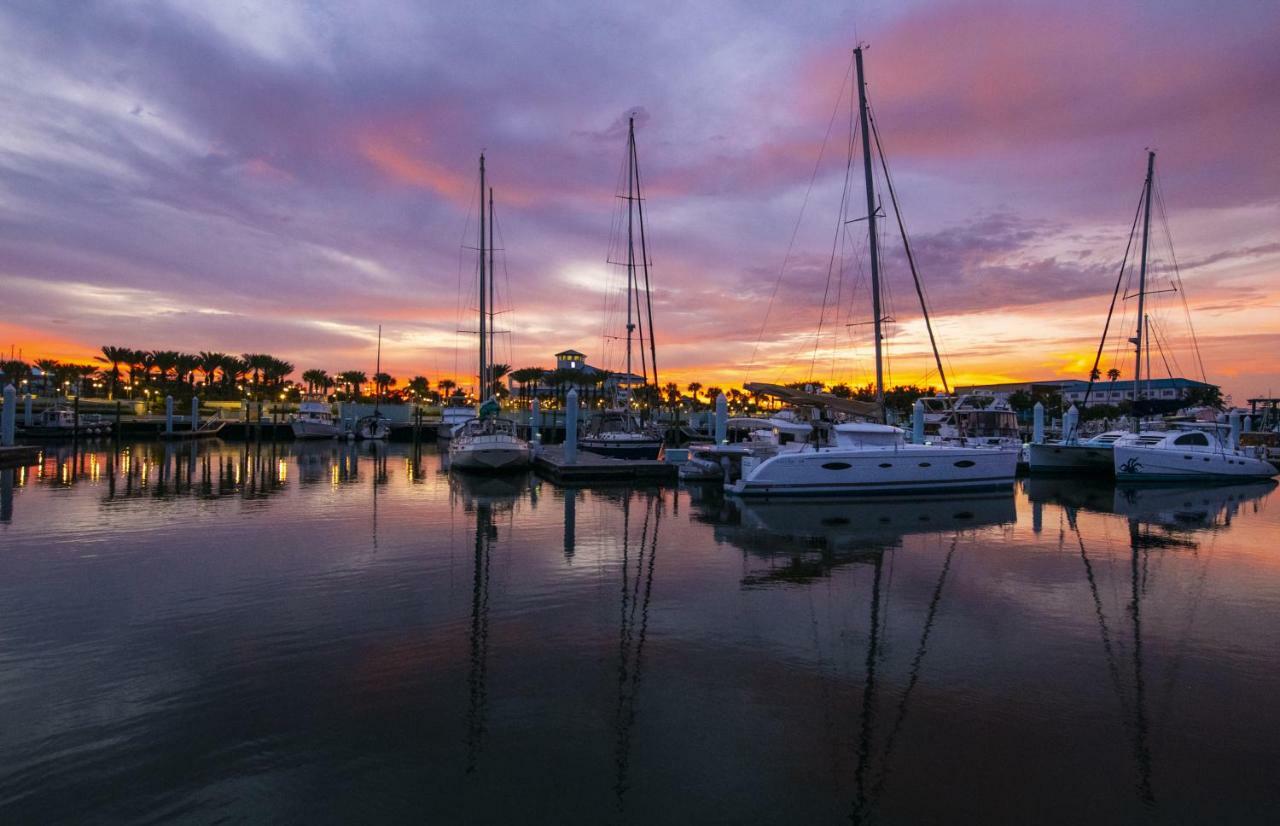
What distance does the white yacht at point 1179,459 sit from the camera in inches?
1059

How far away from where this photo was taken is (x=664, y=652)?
740 cm

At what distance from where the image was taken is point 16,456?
1197 inches

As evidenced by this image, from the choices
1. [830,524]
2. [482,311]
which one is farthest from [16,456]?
[830,524]

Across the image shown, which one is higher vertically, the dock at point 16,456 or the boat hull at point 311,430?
the boat hull at point 311,430

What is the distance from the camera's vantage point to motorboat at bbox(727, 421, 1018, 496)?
20.4 m

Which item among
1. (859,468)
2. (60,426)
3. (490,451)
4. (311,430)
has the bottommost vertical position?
(859,468)

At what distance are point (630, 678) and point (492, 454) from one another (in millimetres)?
21988

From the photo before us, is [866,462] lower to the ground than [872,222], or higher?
lower

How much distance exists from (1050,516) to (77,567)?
834 inches

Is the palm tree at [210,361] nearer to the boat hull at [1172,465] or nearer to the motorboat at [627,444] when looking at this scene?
the motorboat at [627,444]

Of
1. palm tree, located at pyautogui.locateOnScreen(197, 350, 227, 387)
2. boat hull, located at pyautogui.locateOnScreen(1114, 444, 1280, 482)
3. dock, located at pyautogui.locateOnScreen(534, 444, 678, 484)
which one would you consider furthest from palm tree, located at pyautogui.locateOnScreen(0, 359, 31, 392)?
boat hull, located at pyautogui.locateOnScreen(1114, 444, 1280, 482)

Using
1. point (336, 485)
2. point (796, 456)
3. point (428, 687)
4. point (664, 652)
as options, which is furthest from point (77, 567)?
point (796, 456)

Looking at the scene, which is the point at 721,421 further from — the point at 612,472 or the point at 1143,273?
the point at 1143,273

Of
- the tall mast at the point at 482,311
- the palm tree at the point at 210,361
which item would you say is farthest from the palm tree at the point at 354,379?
the tall mast at the point at 482,311
